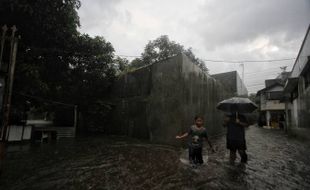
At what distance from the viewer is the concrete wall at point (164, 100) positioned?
12.1 m

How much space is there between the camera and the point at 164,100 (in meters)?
12.7

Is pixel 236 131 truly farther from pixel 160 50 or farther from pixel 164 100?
pixel 160 50

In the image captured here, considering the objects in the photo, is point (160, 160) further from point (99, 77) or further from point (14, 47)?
point (99, 77)

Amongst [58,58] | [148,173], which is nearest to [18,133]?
[58,58]

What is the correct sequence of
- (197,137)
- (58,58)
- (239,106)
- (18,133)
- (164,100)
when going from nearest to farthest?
(197,137) → (239,106) → (164,100) → (18,133) → (58,58)

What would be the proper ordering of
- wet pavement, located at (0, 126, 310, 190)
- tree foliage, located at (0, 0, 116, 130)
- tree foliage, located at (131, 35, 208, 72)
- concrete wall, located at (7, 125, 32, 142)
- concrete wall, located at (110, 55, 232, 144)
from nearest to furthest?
wet pavement, located at (0, 126, 310, 190), concrete wall, located at (110, 55, 232, 144), tree foliage, located at (0, 0, 116, 130), concrete wall, located at (7, 125, 32, 142), tree foliage, located at (131, 35, 208, 72)

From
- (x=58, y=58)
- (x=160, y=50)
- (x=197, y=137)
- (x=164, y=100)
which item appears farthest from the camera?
(x=160, y=50)

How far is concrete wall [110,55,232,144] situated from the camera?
12.1 meters

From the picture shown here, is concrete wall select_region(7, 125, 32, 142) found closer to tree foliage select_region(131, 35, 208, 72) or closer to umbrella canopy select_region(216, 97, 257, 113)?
umbrella canopy select_region(216, 97, 257, 113)

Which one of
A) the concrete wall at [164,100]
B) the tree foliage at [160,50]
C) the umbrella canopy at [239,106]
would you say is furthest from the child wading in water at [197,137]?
the tree foliage at [160,50]

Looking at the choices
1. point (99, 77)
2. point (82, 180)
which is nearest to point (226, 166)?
point (82, 180)

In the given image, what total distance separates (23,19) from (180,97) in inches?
427

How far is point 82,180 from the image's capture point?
5617 mm

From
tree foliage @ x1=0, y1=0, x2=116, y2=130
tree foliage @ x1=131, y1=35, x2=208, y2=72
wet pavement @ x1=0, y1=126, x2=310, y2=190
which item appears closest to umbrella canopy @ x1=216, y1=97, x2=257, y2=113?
wet pavement @ x1=0, y1=126, x2=310, y2=190
